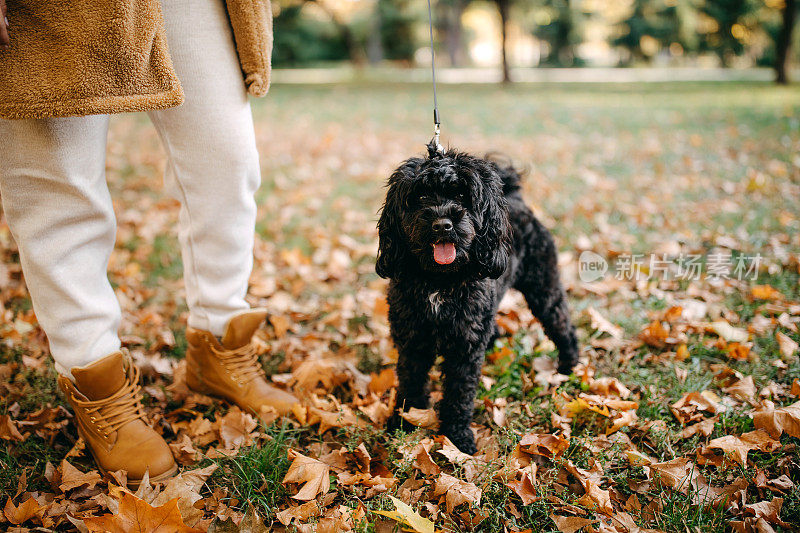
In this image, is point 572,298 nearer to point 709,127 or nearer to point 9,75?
point 9,75

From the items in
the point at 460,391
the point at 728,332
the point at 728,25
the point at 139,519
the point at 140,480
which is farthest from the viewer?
the point at 728,25

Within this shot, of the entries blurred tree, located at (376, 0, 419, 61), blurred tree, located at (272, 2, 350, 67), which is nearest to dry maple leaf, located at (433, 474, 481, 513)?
blurred tree, located at (272, 2, 350, 67)

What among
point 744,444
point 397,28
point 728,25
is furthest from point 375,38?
point 744,444

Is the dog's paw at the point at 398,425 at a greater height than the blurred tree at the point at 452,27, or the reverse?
the blurred tree at the point at 452,27

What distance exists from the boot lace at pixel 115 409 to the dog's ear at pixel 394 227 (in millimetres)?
1164

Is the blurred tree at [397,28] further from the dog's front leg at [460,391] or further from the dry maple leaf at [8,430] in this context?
the dry maple leaf at [8,430]

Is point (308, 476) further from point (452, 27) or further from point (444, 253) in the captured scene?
point (452, 27)

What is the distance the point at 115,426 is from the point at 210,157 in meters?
1.16

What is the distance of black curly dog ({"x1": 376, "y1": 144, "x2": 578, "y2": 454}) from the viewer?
2.08 m

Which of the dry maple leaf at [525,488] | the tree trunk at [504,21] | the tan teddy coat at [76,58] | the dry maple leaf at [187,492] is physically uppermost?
the tree trunk at [504,21]

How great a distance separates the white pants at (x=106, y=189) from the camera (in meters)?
1.76

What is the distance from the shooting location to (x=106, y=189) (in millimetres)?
2014

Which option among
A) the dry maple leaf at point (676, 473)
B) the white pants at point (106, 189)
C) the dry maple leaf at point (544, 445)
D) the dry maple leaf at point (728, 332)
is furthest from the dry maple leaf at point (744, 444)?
the white pants at point (106, 189)

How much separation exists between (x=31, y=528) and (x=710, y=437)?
2.78 metres
